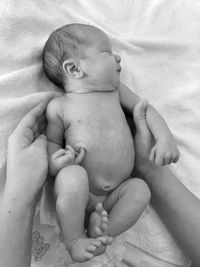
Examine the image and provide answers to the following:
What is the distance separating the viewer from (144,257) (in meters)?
1.21

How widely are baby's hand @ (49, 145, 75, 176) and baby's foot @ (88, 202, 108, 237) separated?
0.42 feet

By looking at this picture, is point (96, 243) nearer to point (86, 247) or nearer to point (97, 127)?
point (86, 247)

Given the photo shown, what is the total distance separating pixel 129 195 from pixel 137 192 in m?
0.02

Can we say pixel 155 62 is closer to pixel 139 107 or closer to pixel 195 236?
pixel 139 107

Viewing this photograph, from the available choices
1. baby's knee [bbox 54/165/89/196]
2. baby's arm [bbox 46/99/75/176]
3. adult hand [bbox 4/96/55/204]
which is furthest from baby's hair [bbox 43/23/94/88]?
baby's knee [bbox 54/165/89/196]

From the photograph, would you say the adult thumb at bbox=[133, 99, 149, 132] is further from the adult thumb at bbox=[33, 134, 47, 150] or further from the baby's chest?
the adult thumb at bbox=[33, 134, 47, 150]

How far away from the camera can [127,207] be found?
1062 mm

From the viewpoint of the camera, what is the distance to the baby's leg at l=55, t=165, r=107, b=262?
3.23ft

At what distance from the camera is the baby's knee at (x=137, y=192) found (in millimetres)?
1073

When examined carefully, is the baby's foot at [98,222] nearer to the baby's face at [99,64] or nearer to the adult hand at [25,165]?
the adult hand at [25,165]

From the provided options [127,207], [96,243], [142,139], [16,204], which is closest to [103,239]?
[96,243]

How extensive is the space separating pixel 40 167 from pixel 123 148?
0.24 metres

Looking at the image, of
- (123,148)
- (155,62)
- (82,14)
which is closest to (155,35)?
(155,62)

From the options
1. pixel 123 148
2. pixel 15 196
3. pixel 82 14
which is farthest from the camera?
pixel 82 14
